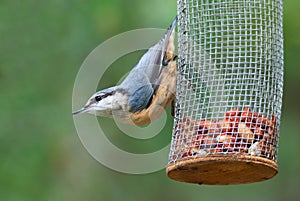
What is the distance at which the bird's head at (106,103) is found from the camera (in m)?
5.52

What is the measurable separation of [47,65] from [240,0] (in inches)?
151

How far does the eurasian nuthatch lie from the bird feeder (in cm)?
18

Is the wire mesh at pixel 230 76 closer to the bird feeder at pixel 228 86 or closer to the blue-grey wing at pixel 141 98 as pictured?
the bird feeder at pixel 228 86

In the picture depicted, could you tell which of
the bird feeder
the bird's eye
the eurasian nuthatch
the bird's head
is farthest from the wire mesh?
the bird's eye

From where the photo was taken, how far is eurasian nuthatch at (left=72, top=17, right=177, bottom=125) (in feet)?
17.9

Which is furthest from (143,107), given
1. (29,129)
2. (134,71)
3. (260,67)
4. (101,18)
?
(29,129)

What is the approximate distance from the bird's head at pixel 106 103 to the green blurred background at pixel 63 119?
6.40 feet

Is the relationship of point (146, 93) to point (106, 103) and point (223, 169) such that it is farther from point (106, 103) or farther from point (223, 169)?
point (223, 169)

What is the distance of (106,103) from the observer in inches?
218

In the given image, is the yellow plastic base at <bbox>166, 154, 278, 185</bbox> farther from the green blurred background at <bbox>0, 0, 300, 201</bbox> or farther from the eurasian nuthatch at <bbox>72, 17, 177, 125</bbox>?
the green blurred background at <bbox>0, 0, 300, 201</bbox>

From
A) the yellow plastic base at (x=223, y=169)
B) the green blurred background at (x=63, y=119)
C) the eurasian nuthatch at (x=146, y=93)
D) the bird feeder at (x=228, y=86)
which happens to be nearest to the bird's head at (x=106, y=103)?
the eurasian nuthatch at (x=146, y=93)

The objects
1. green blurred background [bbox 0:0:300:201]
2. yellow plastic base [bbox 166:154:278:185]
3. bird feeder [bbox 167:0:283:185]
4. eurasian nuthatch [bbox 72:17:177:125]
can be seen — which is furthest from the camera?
green blurred background [bbox 0:0:300:201]

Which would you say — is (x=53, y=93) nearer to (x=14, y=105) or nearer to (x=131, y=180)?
(x=14, y=105)

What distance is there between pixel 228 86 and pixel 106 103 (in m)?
1.04
